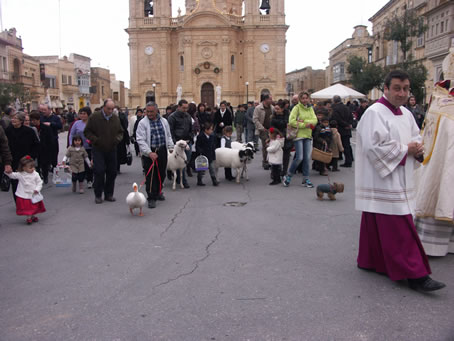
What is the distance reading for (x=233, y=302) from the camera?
4164 millimetres

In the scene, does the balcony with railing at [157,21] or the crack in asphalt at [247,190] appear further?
the balcony with railing at [157,21]

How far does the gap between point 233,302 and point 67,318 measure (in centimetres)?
142

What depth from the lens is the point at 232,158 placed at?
10.9 m

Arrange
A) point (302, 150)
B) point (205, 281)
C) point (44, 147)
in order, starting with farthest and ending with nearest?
point (44, 147) < point (302, 150) < point (205, 281)

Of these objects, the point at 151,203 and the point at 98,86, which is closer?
the point at 151,203

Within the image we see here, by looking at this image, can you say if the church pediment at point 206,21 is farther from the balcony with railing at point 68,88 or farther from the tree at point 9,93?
the tree at point 9,93

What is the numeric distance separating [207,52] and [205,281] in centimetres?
5344

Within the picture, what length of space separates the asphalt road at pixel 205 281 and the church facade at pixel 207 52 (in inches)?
1935

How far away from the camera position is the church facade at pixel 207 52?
2184 inches

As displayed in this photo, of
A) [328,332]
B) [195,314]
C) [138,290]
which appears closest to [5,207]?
[138,290]

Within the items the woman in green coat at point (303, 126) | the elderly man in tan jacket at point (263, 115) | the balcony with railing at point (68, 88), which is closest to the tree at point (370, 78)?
the elderly man in tan jacket at point (263, 115)

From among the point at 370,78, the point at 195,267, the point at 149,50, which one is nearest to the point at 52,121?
the point at 195,267

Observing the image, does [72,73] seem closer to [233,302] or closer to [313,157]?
[313,157]

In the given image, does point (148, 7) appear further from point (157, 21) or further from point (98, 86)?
point (98, 86)
